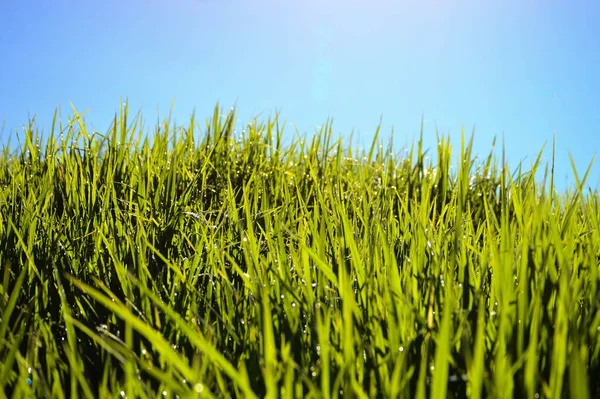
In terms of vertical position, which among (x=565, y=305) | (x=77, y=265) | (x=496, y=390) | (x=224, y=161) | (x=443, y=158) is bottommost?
(x=496, y=390)

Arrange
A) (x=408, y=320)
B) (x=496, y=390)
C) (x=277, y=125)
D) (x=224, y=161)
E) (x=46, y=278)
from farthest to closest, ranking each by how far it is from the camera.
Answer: (x=277, y=125)
(x=224, y=161)
(x=46, y=278)
(x=408, y=320)
(x=496, y=390)

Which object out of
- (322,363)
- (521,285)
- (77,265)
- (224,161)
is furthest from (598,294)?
(224,161)

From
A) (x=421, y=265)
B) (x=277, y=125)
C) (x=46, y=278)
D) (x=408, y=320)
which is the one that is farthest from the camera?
(x=277, y=125)

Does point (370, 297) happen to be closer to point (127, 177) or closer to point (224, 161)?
point (127, 177)

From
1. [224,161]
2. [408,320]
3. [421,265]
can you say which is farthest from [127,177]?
[408,320]

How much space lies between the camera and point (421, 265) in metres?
1.00

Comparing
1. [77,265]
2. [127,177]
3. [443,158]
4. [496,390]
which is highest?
[443,158]

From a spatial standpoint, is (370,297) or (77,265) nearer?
(370,297)

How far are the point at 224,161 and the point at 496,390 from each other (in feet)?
6.31

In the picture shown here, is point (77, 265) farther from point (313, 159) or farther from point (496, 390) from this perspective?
point (313, 159)

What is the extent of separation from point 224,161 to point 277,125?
0.51 metres

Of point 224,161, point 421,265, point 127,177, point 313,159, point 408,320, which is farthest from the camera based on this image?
point 313,159

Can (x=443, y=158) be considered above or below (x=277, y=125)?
below

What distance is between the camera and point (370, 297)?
869 millimetres
